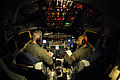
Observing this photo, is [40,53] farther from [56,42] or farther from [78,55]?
[78,55]

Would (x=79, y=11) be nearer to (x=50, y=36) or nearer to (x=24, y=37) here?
(x=50, y=36)

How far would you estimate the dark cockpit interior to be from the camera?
1.74m

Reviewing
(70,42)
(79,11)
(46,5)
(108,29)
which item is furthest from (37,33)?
(108,29)

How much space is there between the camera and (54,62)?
7.28ft

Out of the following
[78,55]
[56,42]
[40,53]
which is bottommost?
[78,55]

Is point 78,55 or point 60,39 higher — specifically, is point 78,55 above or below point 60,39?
below

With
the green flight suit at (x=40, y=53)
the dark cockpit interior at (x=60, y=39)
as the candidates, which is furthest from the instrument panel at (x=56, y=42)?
the green flight suit at (x=40, y=53)

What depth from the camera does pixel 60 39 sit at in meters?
2.54

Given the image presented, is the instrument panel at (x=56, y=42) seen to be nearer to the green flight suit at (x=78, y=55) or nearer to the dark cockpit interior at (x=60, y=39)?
the dark cockpit interior at (x=60, y=39)

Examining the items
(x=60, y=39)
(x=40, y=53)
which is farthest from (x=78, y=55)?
(x=40, y=53)

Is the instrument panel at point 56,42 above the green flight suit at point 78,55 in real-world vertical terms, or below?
above

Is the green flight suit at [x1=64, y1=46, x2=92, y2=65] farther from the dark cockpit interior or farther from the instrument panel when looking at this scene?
the instrument panel

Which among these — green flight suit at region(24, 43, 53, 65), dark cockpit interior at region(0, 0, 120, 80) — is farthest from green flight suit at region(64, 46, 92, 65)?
green flight suit at region(24, 43, 53, 65)

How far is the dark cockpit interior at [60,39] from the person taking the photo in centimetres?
174
